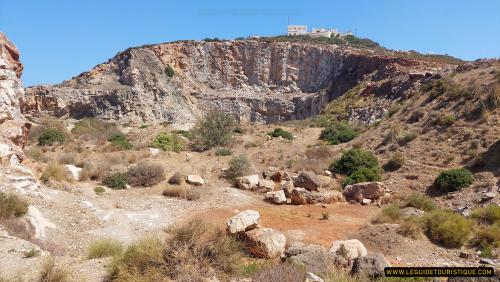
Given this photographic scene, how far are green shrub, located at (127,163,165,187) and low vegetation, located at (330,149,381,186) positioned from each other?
7053 millimetres

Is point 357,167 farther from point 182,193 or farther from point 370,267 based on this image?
point 370,267

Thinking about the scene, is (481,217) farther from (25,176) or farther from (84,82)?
(84,82)

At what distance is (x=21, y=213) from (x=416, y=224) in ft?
28.5

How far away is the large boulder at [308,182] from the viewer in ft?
49.0

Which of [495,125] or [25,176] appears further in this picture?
[495,125]

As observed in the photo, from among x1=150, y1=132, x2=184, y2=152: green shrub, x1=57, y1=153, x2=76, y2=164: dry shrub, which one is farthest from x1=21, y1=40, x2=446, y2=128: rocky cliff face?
x1=57, y1=153, x2=76, y2=164: dry shrub

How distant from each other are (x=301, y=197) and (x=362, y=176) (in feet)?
10.1

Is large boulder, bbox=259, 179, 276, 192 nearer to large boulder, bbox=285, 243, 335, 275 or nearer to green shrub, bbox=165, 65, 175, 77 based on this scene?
large boulder, bbox=285, 243, 335, 275

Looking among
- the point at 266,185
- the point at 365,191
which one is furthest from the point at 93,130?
the point at 365,191

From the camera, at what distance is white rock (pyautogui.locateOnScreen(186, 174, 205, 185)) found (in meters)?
14.8

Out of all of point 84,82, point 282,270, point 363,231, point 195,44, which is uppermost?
point 195,44

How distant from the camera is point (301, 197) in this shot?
13.7 meters

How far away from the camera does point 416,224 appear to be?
955 centimetres

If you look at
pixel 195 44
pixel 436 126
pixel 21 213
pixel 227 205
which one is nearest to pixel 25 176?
pixel 21 213
